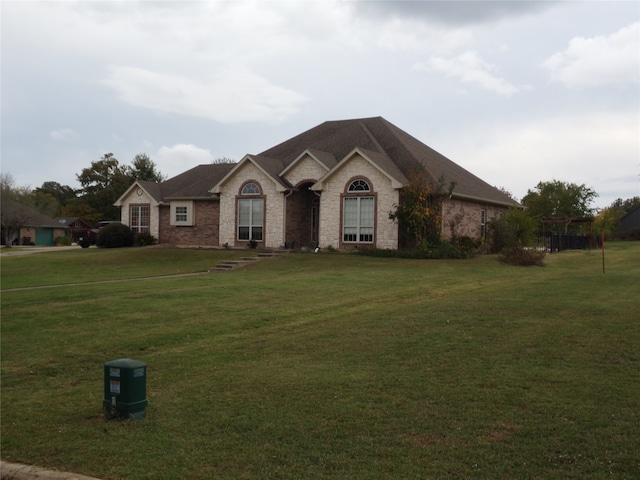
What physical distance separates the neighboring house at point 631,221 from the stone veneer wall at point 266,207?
184 feet

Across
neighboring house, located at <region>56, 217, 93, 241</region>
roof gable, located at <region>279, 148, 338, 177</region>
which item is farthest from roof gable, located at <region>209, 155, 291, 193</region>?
neighboring house, located at <region>56, 217, 93, 241</region>

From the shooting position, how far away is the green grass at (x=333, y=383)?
20.0 ft

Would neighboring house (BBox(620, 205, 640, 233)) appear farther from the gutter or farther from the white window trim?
the white window trim

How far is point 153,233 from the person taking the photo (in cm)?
4200

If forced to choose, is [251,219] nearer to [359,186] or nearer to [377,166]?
[359,186]

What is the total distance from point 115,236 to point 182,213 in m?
4.80

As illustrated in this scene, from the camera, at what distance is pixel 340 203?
33.2 metres

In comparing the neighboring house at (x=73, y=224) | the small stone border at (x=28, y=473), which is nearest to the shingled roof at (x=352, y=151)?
the small stone border at (x=28, y=473)

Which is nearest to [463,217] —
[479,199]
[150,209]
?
[479,199]

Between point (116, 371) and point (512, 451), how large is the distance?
4.49 metres

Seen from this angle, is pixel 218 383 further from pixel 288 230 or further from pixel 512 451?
pixel 288 230

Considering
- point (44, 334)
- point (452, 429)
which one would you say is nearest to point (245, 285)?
point (44, 334)

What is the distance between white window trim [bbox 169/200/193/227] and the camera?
130 feet

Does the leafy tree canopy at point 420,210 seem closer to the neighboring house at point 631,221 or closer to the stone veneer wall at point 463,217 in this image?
the stone veneer wall at point 463,217
